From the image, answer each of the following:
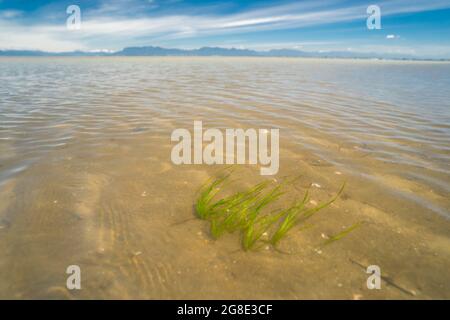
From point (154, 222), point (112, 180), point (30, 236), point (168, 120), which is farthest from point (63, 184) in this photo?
point (168, 120)

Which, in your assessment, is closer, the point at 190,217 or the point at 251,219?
the point at 251,219

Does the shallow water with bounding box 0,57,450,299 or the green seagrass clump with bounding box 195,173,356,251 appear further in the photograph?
the green seagrass clump with bounding box 195,173,356,251

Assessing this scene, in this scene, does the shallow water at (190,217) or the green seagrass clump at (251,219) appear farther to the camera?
the green seagrass clump at (251,219)

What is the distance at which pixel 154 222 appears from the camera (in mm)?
3543

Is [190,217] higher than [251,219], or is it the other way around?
[251,219]

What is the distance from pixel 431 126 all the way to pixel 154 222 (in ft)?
30.3

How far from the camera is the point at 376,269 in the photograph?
2.81 meters

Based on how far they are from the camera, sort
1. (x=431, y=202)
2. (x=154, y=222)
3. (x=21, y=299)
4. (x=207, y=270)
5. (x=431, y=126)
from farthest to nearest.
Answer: (x=431, y=126)
(x=431, y=202)
(x=154, y=222)
(x=207, y=270)
(x=21, y=299)

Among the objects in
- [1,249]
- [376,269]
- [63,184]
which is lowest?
[376,269]

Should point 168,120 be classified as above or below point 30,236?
above

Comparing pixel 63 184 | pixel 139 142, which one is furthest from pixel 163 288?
pixel 139 142

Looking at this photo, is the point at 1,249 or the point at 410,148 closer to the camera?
the point at 1,249

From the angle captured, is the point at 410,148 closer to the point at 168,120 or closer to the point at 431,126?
the point at 431,126

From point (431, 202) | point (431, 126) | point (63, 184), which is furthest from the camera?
point (431, 126)
